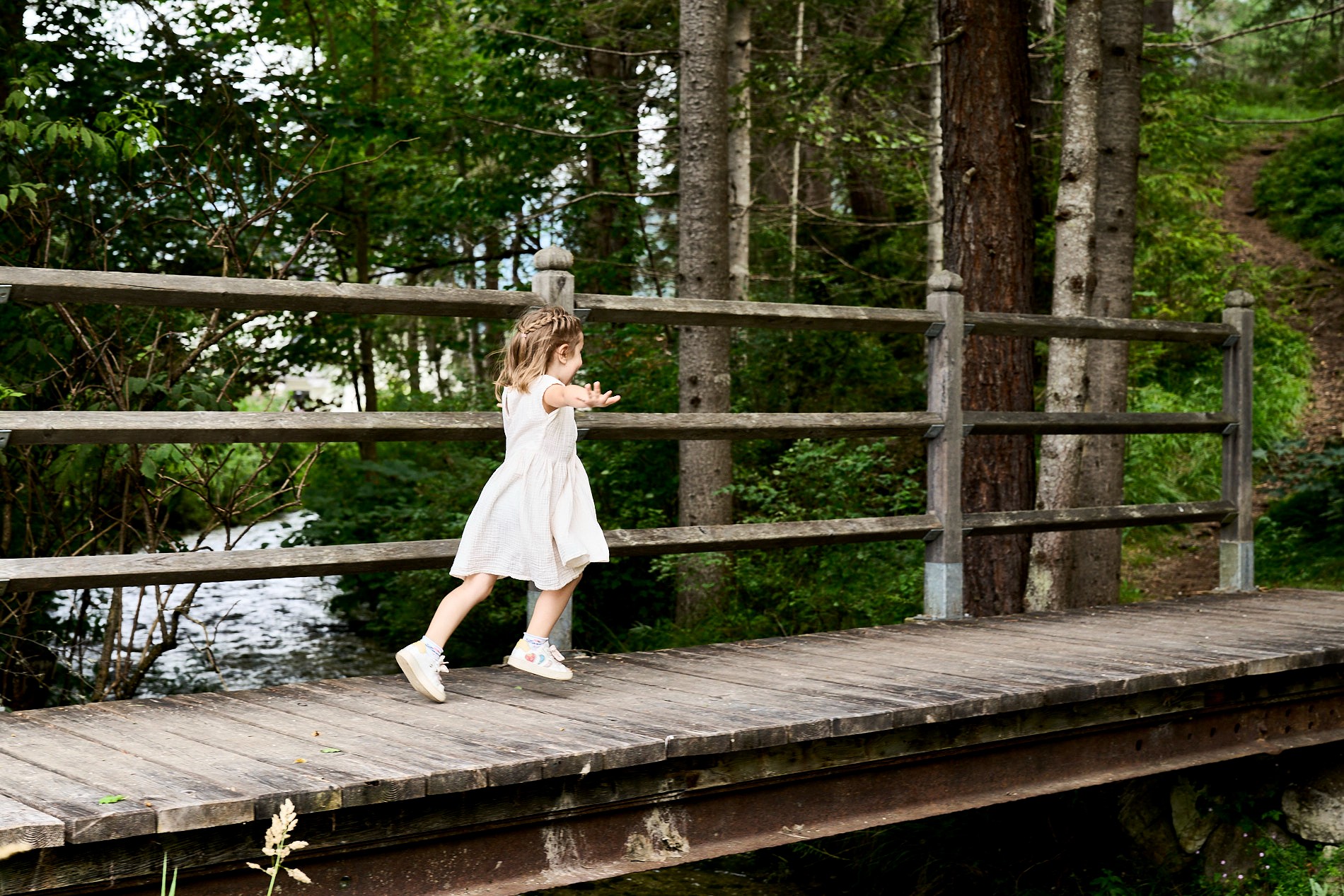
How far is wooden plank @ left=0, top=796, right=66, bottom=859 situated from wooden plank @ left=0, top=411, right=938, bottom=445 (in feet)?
5.37

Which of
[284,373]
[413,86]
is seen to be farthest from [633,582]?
[413,86]

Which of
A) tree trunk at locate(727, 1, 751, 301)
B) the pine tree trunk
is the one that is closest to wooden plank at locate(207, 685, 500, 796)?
the pine tree trunk

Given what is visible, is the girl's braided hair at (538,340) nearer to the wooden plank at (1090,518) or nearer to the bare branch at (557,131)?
the wooden plank at (1090,518)

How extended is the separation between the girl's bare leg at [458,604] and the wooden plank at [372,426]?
0.55 meters

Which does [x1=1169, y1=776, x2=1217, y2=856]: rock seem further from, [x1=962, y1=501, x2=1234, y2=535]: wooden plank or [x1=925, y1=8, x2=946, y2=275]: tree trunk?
[x1=925, y1=8, x2=946, y2=275]: tree trunk

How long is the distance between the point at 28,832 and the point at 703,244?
757cm

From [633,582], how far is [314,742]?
6.72 meters

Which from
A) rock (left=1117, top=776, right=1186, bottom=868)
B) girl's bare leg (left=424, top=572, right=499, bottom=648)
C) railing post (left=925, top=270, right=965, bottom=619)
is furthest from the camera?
rock (left=1117, top=776, right=1186, bottom=868)

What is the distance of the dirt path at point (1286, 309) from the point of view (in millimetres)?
11875

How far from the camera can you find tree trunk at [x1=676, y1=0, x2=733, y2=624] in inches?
377

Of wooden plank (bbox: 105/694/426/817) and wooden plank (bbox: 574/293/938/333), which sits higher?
wooden plank (bbox: 574/293/938/333)

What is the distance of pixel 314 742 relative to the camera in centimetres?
352

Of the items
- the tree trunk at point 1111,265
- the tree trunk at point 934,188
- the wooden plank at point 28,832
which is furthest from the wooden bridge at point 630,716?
the tree trunk at point 934,188

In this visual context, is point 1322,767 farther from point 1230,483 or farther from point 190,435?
point 190,435
